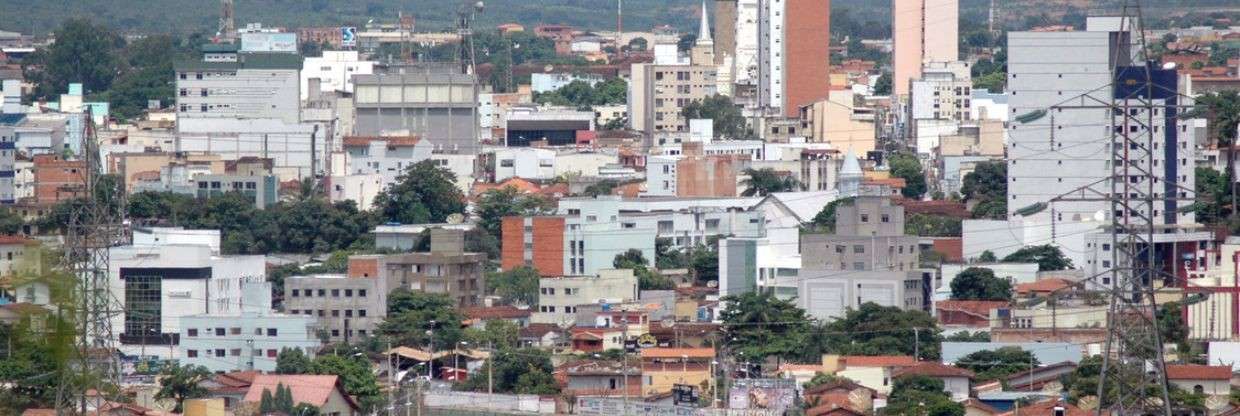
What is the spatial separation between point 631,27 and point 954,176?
58.2m

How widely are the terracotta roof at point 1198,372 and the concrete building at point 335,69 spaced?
34.9m

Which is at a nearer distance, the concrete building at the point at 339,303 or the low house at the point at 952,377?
the low house at the point at 952,377

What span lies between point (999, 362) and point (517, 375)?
3187 millimetres

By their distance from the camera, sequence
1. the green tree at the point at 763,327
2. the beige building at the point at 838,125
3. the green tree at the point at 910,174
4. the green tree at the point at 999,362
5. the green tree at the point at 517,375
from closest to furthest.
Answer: the green tree at the point at 999,362, the green tree at the point at 517,375, the green tree at the point at 763,327, the green tree at the point at 910,174, the beige building at the point at 838,125

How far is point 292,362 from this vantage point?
2112 cm

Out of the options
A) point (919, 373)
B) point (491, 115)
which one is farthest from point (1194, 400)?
point (491, 115)

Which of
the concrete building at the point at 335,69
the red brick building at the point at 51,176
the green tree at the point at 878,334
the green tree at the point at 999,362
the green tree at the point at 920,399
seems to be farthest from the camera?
the concrete building at the point at 335,69

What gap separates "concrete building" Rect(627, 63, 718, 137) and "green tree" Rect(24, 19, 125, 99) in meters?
14.2

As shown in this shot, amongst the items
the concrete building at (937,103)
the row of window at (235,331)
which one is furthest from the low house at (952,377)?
the concrete building at (937,103)

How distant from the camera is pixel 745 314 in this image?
75.5 ft

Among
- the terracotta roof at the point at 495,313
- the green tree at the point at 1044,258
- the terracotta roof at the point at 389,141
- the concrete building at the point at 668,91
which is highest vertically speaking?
the concrete building at the point at 668,91

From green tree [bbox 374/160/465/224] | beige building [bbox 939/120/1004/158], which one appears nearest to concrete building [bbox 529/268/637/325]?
green tree [bbox 374/160/465/224]

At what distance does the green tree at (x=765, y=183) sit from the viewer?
3724 cm

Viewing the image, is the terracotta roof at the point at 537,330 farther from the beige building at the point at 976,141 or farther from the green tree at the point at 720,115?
the green tree at the point at 720,115
